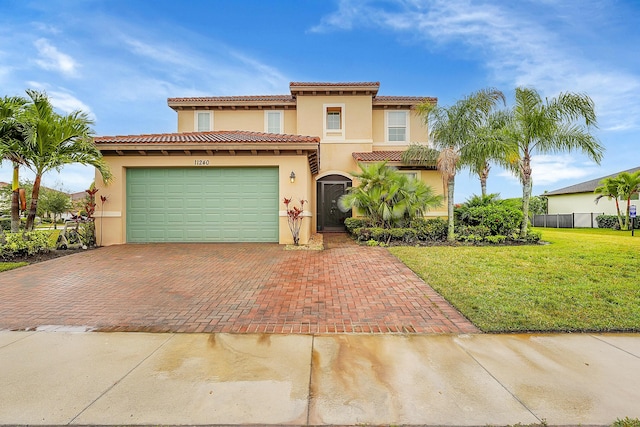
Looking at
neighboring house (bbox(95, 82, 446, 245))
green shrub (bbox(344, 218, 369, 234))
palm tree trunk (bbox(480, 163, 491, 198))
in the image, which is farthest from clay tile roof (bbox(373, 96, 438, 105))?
green shrub (bbox(344, 218, 369, 234))

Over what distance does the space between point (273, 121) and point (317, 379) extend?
16.3m

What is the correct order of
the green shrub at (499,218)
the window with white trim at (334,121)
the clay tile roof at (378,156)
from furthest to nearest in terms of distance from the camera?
the window with white trim at (334,121) → the clay tile roof at (378,156) → the green shrub at (499,218)

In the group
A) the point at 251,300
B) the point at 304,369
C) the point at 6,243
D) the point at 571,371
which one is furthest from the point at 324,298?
the point at 6,243

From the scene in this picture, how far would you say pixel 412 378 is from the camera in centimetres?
291

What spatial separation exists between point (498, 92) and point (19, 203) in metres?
17.3

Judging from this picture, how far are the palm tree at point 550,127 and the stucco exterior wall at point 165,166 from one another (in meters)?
8.34

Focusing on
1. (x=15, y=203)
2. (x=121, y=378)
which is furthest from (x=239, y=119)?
(x=121, y=378)

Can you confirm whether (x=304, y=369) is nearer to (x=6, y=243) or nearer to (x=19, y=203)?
(x=6, y=243)

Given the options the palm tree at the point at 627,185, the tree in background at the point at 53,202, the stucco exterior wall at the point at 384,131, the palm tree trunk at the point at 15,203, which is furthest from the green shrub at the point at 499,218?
the tree in background at the point at 53,202

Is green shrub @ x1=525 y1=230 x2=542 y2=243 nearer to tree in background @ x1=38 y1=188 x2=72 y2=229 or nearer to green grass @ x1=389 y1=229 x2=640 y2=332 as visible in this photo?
green grass @ x1=389 y1=229 x2=640 y2=332

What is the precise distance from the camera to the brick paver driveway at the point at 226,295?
4293mm

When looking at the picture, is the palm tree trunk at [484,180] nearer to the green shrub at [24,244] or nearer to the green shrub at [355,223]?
the green shrub at [355,223]

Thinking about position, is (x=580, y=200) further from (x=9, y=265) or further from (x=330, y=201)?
(x=9, y=265)

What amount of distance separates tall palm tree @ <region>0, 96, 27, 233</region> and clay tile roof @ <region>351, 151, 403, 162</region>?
41.1ft
